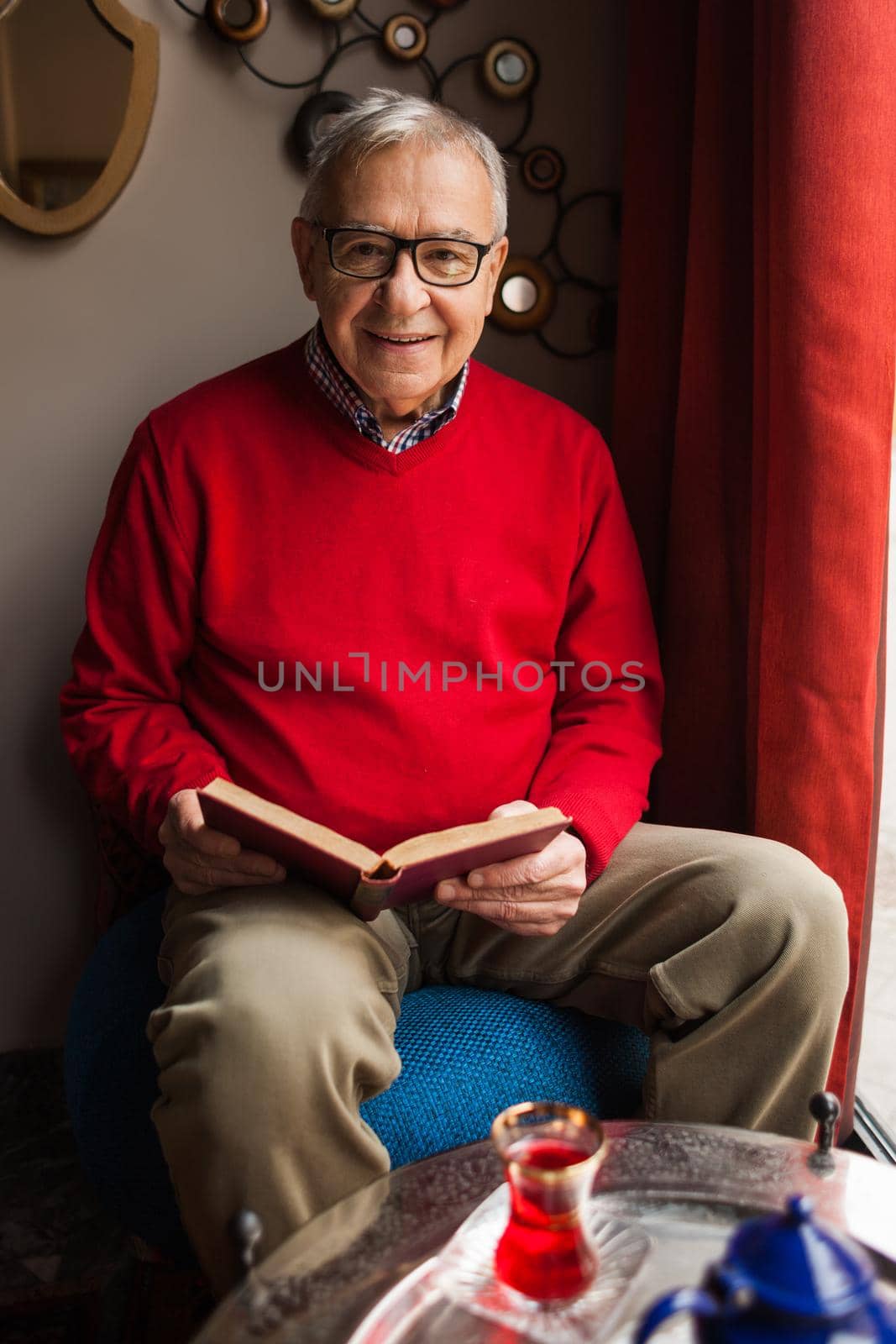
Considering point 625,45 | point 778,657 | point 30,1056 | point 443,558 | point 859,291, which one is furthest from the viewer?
point 30,1056

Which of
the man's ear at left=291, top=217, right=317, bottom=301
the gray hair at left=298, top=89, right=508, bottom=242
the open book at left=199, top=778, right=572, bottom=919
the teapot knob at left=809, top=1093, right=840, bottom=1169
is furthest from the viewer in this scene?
the man's ear at left=291, top=217, right=317, bottom=301

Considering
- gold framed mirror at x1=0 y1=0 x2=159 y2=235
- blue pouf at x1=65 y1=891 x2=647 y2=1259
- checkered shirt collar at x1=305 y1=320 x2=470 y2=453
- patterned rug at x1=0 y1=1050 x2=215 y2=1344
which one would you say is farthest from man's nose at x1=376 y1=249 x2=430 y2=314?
patterned rug at x1=0 y1=1050 x2=215 y2=1344

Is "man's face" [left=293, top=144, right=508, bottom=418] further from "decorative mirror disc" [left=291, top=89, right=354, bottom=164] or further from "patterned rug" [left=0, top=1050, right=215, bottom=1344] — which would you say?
"patterned rug" [left=0, top=1050, right=215, bottom=1344]

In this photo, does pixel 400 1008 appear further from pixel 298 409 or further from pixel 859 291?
pixel 859 291

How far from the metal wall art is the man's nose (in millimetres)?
525

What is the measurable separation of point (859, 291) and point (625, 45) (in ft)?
3.03

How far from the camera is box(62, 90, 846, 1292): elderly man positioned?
1.32 m

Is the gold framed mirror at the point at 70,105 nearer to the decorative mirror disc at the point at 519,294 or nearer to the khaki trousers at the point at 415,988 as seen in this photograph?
the decorative mirror disc at the point at 519,294

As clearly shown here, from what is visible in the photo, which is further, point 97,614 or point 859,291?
point 97,614

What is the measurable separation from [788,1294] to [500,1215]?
37 cm

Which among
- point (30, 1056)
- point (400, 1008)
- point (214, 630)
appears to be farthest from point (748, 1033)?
point (30, 1056)

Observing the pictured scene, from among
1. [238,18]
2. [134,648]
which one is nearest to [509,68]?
[238,18]

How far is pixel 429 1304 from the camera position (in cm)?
84

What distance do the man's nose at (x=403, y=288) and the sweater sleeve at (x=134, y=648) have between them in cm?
38
